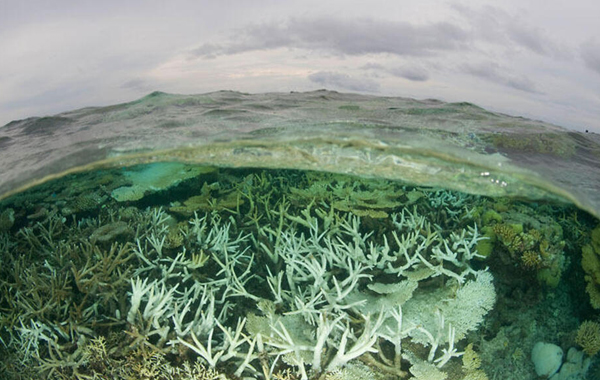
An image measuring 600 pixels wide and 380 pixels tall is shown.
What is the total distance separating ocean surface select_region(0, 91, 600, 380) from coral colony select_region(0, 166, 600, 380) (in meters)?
0.03

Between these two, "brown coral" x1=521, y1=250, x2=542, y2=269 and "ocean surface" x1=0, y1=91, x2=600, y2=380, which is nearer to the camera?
"ocean surface" x1=0, y1=91, x2=600, y2=380

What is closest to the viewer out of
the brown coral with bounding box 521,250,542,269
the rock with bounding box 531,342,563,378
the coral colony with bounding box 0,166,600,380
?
the coral colony with bounding box 0,166,600,380

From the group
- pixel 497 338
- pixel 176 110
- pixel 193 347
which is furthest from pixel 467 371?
pixel 176 110

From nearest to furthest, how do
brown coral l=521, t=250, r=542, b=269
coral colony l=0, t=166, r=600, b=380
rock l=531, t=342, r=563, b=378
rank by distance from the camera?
coral colony l=0, t=166, r=600, b=380, rock l=531, t=342, r=563, b=378, brown coral l=521, t=250, r=542, b=269

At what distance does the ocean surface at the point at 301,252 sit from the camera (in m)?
4.04

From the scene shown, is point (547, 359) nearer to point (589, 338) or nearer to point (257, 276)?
point (589, 338)

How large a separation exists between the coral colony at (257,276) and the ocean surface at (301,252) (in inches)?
1.0

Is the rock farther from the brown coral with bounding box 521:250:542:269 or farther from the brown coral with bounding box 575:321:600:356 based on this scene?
the brown coral with bounding box 521:250:542:269

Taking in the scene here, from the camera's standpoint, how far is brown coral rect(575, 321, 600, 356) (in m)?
4.59

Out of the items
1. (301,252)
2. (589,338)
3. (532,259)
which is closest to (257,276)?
(301,252)

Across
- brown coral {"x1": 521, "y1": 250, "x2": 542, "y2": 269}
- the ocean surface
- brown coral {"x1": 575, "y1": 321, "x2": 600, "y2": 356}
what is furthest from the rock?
brown coral {"x1": 521, "y1": 250, "x2": 542, "y2": 269}

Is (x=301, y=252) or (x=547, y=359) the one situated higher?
(x=301, y=252)

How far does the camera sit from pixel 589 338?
15.1 feet

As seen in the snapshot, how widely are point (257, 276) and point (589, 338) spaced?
4015 millimetres
